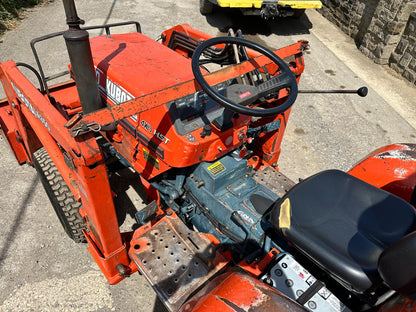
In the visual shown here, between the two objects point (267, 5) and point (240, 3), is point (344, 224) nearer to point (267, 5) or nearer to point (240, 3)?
point (240, 3)

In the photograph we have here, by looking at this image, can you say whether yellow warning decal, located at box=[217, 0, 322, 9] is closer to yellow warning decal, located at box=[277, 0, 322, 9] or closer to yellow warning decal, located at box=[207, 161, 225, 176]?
yellow warning decal, located at box=[277, 0, 322, 9]

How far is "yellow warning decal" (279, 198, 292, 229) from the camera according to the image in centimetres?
176

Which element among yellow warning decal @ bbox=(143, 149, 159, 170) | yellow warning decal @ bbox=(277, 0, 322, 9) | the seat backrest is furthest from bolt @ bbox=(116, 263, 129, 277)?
yellow warning decal @ bbox=(277, 0, 322, 9)

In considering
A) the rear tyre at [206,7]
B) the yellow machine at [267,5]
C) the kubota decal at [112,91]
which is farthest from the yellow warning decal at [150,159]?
the rear tyre at [206,7]

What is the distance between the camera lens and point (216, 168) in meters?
2.36

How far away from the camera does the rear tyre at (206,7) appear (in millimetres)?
7014

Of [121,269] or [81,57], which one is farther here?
[121,269]

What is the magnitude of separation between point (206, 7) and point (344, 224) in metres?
6.53

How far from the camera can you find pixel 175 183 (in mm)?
2492

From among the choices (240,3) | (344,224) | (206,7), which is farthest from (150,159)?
(206,7)

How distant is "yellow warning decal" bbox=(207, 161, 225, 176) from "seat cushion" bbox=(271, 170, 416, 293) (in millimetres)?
590

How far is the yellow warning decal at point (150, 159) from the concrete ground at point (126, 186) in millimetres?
989

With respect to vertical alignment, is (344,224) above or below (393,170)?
above

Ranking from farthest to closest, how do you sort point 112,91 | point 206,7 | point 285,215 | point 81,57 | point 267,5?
1. point 206,7
2. point 267,5
3. point 112,91
4. point 285,215
5. point 81,57
